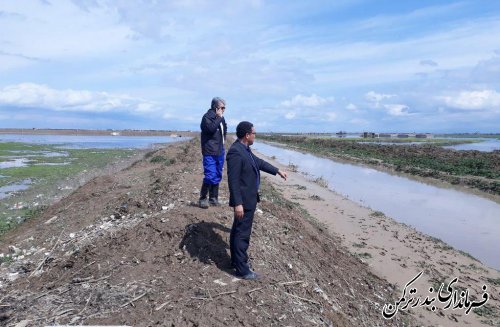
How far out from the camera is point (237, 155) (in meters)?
5.47

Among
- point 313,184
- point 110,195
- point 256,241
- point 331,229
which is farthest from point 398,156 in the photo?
point 256,241

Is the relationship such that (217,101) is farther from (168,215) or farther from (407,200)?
(407,200)

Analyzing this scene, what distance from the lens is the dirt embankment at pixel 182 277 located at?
4934 millimetres

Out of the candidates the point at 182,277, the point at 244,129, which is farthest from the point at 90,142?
the point at 244,129

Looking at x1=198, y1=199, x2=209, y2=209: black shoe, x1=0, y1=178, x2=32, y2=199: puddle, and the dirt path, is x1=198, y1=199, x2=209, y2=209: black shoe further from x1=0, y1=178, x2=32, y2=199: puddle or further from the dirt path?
x1=0, y1=178, x2=32, y2=199: puddle

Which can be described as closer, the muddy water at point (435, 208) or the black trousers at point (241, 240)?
the black trousers at point (241, 240)

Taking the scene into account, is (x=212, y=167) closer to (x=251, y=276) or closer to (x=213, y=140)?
(x=213, y=140)

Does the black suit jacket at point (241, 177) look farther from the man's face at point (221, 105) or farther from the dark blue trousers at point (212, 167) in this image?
the dark blue trousers at point (212, 167)

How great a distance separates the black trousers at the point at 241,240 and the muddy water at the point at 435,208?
716cm

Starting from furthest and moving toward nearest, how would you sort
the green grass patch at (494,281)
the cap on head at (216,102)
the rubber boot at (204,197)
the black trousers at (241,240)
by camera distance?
the green grass patch at (494,281) → the rubber boot at (204,197) → the cap on head at (216,102) → the black trousers at (241,240)

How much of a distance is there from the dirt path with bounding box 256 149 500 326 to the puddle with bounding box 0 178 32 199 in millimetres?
11921

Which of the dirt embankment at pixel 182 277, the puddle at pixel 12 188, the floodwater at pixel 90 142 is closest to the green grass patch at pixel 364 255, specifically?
the dirt embankment at pixel 182 277

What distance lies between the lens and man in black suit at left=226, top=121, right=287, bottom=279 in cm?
543

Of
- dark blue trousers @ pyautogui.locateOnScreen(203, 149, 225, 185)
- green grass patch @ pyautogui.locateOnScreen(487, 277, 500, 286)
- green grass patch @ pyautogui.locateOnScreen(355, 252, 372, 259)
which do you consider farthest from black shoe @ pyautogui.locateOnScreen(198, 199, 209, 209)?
green grass patch @ pyautogui.locateOnScreen(487, 277, 500, 286)
